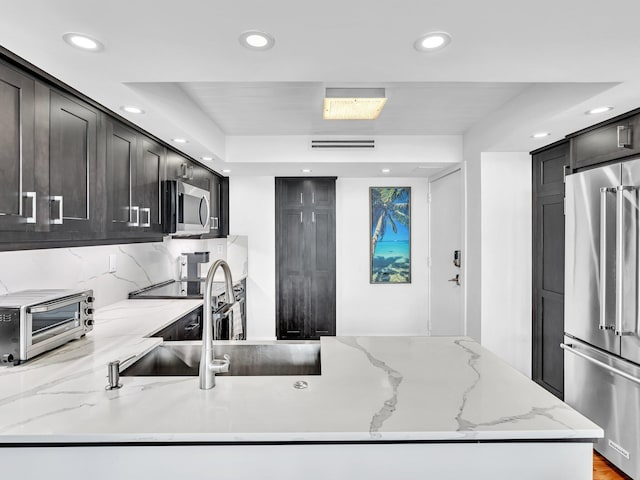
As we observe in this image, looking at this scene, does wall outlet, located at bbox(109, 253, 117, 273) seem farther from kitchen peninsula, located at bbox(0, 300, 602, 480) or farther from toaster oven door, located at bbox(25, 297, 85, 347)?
kitchen peninsula, located at bbox(0, 300, 602, 480)

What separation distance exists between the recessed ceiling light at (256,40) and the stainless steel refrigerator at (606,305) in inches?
80.0

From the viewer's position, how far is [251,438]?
1.09m

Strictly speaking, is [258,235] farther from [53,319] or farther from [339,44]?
[339,44]

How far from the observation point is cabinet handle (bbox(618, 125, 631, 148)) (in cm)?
219

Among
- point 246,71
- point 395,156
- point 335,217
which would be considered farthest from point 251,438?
point 335,217

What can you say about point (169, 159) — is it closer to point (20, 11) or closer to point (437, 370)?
point (20, 11)

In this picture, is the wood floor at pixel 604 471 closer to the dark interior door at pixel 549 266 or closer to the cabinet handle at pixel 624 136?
the dark interior door at pixel 549 266

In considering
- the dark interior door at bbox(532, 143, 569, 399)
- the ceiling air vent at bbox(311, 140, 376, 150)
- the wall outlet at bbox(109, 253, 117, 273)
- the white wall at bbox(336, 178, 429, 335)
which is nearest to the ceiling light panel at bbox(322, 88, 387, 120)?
the ceiling air vent at bbox(311, 140, 376, 150)

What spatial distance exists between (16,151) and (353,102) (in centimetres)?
182

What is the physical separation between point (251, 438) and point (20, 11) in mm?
1460

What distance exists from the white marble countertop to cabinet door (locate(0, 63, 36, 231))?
65 cm

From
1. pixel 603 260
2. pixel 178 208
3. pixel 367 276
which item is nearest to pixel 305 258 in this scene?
pixel 367 276

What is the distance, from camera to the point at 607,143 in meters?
2.36

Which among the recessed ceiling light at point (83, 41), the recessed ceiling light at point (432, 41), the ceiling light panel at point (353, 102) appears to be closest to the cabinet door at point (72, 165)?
the recessed ceiling light at point (83, 41)
